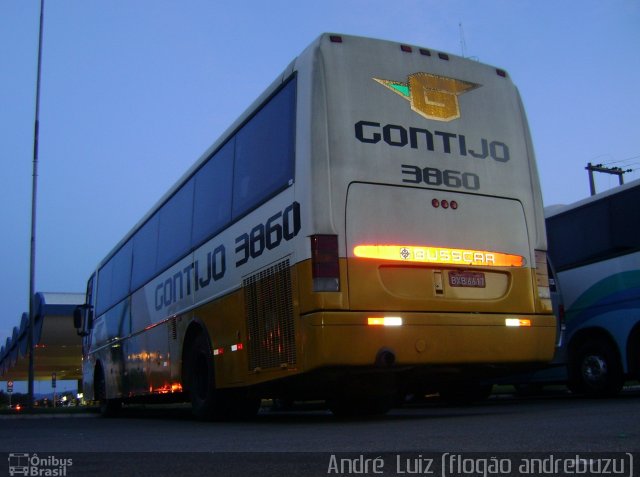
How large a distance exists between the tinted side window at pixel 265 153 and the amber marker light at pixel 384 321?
4.95 feet

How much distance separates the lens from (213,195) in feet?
29.5

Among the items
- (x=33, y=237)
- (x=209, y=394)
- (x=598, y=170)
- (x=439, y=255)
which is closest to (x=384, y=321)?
(x=439, y=255)

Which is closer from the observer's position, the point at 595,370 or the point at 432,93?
the point at 432,93

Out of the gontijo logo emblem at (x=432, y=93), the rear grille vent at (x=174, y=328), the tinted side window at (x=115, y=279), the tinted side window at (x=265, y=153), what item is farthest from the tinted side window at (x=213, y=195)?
the tinted side window at (x=115, y=279)

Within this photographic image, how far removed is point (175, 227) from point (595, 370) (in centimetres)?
641

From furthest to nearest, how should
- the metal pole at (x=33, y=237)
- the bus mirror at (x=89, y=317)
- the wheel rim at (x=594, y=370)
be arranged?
the metal pole at (x=33, y=237) → the bus mirror at (x=89, y=317) → the wheel rim at (x=594, y=370)

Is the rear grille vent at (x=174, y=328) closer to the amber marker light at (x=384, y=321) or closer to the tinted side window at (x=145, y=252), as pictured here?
the tinted side window at (x=145, y=252)

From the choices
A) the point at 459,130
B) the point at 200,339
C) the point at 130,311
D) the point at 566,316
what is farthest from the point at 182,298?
the point at 566,316

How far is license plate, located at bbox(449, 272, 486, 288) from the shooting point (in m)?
7.03

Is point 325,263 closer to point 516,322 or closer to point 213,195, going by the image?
point 516,322

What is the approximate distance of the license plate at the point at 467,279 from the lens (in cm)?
703

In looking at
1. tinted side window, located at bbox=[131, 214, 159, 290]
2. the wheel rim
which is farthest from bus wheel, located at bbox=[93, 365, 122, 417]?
the wheel rim

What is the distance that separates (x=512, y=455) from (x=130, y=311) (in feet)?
32.7

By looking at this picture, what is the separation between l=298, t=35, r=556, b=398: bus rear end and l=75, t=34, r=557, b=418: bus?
0.01m
